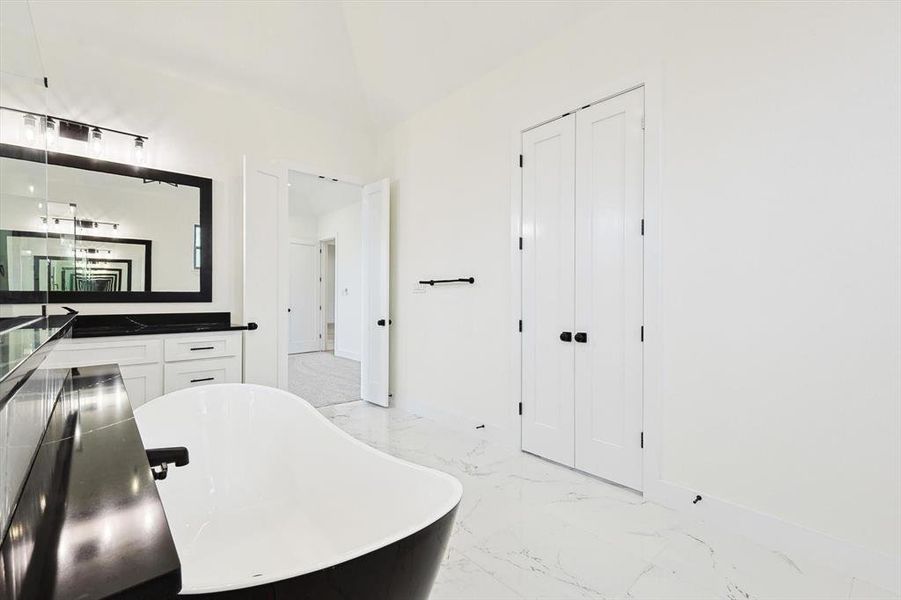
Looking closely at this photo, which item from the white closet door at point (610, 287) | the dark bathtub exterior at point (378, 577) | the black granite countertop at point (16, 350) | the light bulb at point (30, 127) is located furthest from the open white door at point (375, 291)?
the black granite countertop at point (16, 350)

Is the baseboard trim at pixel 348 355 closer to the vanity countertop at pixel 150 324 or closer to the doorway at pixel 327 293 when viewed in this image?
the doorway at pixel 327 293

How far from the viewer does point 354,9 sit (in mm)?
3270

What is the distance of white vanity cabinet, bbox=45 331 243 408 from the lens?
8.57 feet

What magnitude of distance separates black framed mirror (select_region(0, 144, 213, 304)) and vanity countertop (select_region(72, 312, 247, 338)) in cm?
13

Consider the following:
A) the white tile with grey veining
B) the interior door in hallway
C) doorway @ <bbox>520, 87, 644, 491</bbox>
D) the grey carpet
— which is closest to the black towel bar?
doorway @ <bbox>520, 87, 644, 491</bbox>

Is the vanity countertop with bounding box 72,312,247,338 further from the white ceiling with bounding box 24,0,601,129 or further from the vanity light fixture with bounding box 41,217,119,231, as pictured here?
the white ceiling with bounding box 24,0,601,129

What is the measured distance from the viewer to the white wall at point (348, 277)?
270 inches

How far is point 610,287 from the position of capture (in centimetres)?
243

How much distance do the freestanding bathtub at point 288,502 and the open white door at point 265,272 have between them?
125 cm

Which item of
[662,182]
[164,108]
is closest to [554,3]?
[662,182]

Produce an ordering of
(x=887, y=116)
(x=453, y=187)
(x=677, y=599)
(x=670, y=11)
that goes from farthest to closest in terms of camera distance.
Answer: (x=453, y=187)
(x=670, y=11)
(x=887, y=116)
(x=677, y=599)

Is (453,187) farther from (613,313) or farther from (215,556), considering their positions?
(215,556)

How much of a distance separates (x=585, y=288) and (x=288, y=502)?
1.99m

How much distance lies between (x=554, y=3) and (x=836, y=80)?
161 centimetres
